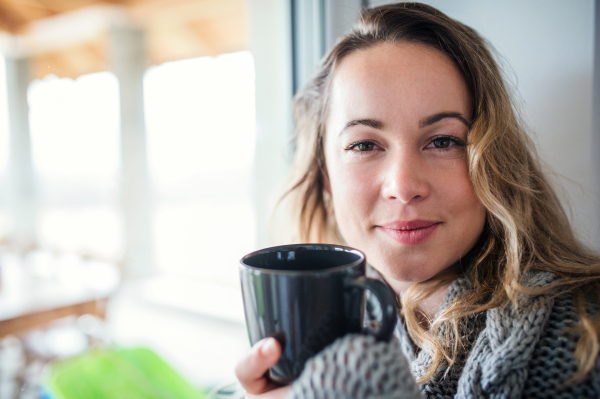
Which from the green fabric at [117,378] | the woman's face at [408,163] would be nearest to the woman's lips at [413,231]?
the woman's face at [408,163]

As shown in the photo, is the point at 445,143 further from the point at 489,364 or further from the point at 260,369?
the point at 260,369

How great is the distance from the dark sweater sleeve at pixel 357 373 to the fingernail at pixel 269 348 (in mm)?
42

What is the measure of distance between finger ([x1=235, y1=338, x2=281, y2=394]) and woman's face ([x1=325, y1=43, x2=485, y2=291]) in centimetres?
29

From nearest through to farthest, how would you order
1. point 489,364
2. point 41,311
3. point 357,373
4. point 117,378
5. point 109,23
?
point 357,373 → point 489,364 → point 109,23 → point 117,378 → point 41,311

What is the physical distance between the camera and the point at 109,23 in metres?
1.03

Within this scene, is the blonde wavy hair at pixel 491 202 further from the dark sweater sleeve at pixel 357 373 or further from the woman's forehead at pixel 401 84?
the dark sweater sleeve at pixel 357 373

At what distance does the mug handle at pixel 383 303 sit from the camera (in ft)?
1.37

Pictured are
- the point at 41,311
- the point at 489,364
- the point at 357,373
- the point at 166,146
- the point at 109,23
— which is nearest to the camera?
the point at 357,373

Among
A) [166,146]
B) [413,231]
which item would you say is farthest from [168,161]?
[413,231]

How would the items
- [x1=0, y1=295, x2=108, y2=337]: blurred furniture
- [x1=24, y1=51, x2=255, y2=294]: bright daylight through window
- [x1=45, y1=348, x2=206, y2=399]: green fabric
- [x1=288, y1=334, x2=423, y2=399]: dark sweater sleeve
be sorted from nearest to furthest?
[x1=288, y1=334, x2=423, y2=399]: dark sweater sleeve → [x1=24, y1=51, x2=255, y2=294]: bright daylight through window → [x1=45, y1=348, x2=206, y2=399]: green fabric → [x1=0, y1=295, x2=108, y2=337]: blurred furniture

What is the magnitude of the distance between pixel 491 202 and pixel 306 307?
0.39m

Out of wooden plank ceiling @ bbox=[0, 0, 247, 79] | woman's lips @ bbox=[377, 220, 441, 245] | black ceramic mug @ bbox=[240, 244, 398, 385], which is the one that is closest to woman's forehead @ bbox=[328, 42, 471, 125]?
woman's lips @ bbox=[377, 220, 441, 245]

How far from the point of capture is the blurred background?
76cm

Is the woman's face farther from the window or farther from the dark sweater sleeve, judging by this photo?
the window
